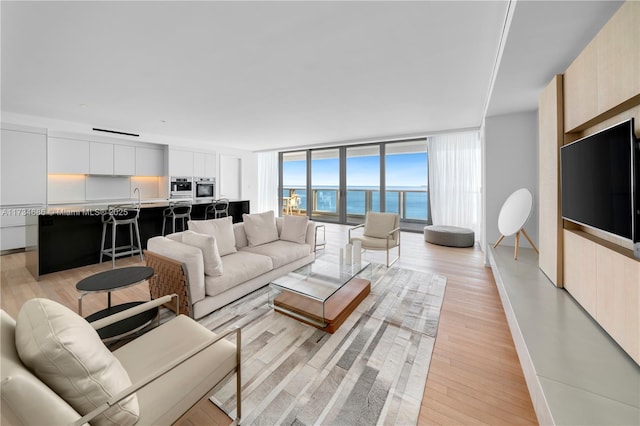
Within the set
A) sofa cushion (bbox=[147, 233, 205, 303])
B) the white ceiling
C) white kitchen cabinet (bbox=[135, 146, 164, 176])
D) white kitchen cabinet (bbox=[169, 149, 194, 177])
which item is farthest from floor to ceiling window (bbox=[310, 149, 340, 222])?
sofa cushion (bbox=[147, 233, 205, 303])

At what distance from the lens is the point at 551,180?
243 centimetres

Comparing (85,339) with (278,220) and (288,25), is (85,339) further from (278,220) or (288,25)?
(278,220)

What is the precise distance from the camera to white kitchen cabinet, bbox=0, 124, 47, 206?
462 centimetres

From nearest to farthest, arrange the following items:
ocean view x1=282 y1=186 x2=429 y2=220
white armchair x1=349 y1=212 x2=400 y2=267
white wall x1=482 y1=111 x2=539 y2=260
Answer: white wall x1=482 y1=111 x2=539 y2=260
white armchair x1=349 y1=212 x2=400 y2=267
ocean view x1=282 y1=186 x2=429 y2=220

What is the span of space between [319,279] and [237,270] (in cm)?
88

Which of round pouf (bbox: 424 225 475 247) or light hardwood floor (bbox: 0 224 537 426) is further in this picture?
round pouf (bbox: 424 225 475 247)

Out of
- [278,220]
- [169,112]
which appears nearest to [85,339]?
[278,220]

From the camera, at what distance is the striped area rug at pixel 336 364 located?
148cm

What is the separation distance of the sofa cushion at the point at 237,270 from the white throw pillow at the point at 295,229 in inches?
32.1

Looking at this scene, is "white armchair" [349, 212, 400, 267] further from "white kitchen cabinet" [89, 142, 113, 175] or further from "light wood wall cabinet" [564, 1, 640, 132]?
"white kitchen cabinet" [89, 142, 113, 175]

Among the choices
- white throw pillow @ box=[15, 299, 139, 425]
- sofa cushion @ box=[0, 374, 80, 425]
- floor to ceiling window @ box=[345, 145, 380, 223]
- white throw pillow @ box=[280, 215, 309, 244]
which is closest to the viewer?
sofa cushion @ box=[0, 374, 80, 425]

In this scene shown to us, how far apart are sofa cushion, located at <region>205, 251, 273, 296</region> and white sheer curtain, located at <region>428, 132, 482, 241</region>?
188 inches

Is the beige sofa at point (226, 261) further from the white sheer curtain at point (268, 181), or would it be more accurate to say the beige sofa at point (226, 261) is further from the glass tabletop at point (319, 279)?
the white sheer curtain at point (268, 181)

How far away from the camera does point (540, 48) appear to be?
2.10m
